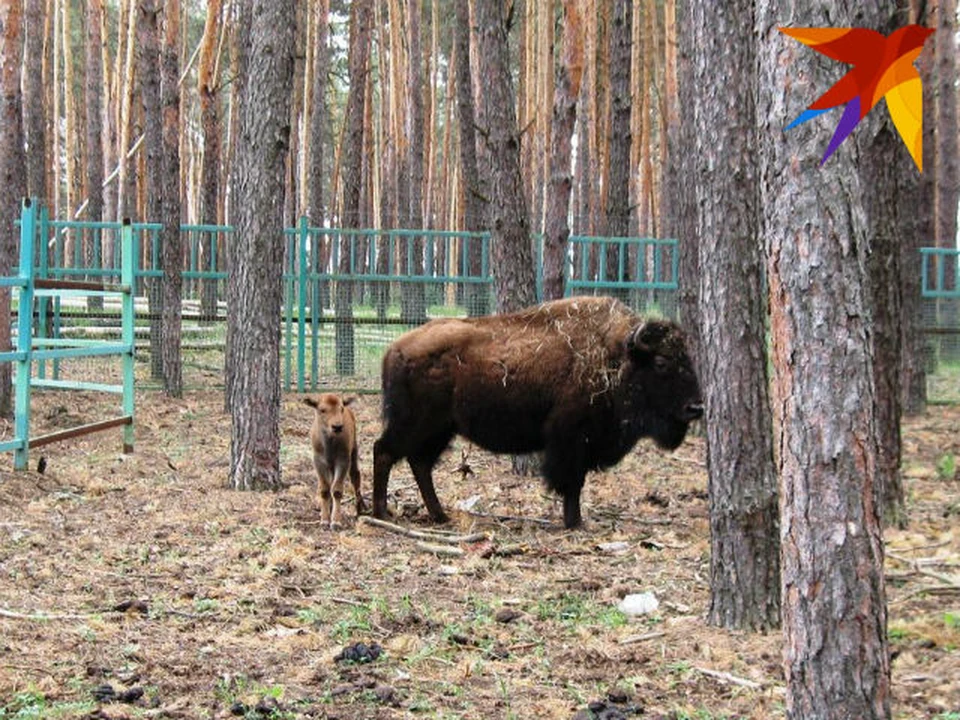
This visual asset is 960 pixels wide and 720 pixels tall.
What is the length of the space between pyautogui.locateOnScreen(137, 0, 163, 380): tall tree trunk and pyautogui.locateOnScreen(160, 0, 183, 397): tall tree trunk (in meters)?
0.16

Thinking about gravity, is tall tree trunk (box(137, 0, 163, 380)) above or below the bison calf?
above

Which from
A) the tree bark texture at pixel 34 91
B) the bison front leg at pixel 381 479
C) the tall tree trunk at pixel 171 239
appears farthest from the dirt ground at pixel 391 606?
the tree bark texture at pixel 34 91

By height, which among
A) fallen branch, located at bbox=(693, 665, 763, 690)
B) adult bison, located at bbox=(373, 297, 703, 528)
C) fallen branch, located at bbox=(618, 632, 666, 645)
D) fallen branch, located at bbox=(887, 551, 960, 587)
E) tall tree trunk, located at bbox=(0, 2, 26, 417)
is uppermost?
tall tree trunk, located at bbox=(0, 2, 26, 417)

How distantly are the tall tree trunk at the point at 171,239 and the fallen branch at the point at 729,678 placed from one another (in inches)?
443

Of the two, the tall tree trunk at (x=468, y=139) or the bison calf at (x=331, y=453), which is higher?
the tall tree trunk at (x=468, y=139)

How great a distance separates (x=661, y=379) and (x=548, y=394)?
0.89 meters

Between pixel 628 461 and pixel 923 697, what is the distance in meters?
7.07

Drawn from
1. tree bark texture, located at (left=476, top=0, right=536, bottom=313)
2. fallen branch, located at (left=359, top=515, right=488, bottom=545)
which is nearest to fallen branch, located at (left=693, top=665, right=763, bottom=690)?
fallen branch, located at (left=359, top=515, right=488, bottom=545)

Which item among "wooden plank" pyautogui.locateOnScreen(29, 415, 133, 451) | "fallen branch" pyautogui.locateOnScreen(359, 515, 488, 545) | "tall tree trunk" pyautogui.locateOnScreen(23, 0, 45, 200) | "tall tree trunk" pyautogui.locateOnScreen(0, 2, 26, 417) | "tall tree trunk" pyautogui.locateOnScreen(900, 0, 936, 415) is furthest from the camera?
"tall tree trunk" pyautogui.locateOnScreen(23, 0, 45, 200)

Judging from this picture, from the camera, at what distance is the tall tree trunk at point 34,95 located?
15.0m

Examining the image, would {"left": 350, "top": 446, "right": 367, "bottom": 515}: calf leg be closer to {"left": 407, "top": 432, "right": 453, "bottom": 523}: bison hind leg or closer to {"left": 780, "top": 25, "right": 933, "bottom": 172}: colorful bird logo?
{"left": 407, "top": 432, "right": 453, "bottom": 523}: bison hind leg

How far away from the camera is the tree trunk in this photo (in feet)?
29.9

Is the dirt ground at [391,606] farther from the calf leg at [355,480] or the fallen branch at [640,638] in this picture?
the calf leg at [355,480]

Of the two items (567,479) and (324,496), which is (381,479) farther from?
(567,479)
